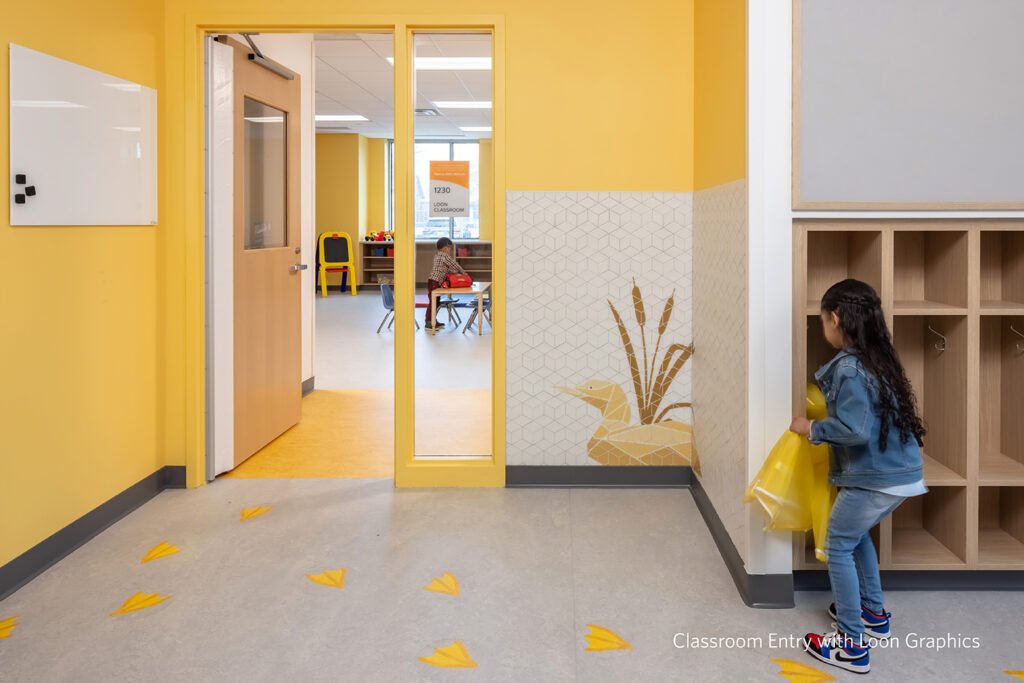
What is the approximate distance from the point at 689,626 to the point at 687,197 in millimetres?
2252

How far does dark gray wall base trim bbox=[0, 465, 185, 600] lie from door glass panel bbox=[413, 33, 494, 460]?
4.31ft

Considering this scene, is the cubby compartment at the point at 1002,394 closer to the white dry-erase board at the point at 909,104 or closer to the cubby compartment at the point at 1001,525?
the cubby compartment at the point at 1001,525

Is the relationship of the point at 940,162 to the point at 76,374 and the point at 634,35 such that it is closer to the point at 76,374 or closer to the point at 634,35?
the point at 634,35

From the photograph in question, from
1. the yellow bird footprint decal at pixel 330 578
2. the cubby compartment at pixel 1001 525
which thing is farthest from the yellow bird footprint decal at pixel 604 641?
the cubby compartment at pixel 1001 525

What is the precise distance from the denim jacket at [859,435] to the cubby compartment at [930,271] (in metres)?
0.63

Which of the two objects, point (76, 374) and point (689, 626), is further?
point (76, 374)

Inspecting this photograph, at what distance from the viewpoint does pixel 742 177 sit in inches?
124

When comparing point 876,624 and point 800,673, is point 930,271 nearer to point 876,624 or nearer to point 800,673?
point 876,624

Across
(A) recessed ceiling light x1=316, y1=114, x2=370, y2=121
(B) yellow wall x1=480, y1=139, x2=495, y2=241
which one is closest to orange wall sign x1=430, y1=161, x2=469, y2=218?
(B) yellow wall x1=480, y1=139, x2=495, y2=241

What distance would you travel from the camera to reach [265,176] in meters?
5.24

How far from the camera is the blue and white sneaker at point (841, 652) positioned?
261 centimetres

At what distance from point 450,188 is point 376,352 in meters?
4.38

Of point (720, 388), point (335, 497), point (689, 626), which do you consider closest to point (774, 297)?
point (720, 388)

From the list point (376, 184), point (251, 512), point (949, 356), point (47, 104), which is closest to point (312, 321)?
point (251, 512)
